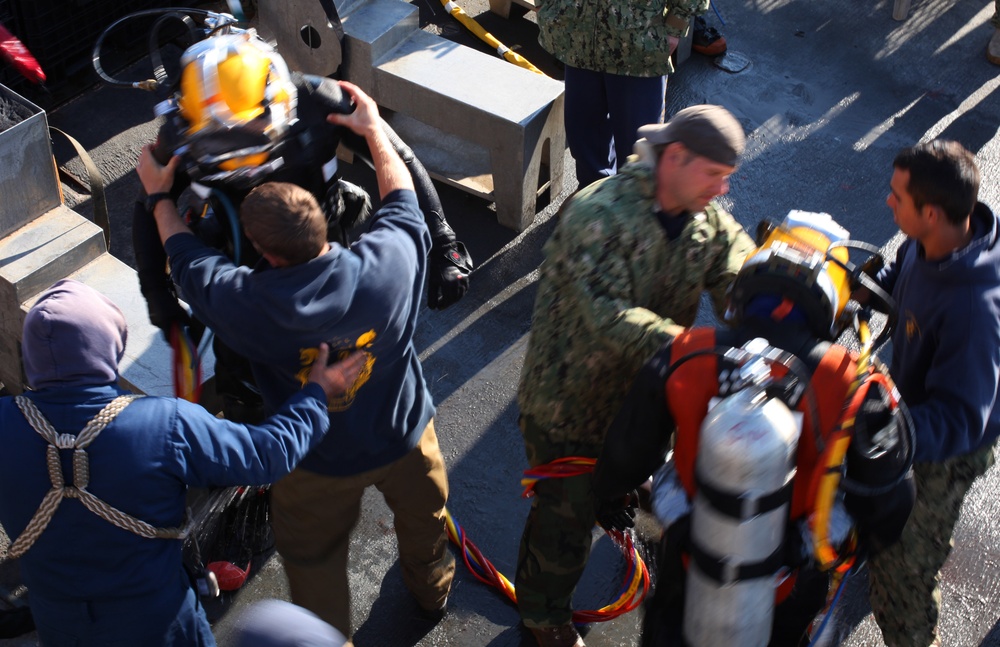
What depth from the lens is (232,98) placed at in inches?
117

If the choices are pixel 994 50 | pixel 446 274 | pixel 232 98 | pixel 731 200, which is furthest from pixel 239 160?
pixel 994 50

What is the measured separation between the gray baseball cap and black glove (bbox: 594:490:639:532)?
1055 mm

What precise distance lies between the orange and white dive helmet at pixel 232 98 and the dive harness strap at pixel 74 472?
0.88 meters

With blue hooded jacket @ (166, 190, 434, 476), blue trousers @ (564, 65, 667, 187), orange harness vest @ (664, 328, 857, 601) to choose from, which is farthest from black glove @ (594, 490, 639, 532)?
blue trousers @ (564, 65, 667, 187)

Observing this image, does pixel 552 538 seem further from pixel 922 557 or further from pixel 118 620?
pixel 118 620

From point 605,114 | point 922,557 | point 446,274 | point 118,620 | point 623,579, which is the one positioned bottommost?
point 623,579

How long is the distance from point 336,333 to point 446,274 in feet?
2.37

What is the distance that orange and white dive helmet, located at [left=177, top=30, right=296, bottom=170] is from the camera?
9.69 feet

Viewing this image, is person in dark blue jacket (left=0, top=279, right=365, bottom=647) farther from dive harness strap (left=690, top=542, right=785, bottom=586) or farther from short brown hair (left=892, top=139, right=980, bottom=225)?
short brown hair (left=892, top=139, right=980, bottom=225)

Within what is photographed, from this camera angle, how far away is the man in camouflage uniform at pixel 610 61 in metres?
4.93

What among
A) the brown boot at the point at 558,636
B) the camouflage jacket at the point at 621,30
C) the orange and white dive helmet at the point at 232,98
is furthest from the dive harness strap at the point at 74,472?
the camouflage jacket at the point at 621,30

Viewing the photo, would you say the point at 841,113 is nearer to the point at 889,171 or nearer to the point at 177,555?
the point at 889,171

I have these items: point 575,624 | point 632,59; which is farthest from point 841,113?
point 575,624

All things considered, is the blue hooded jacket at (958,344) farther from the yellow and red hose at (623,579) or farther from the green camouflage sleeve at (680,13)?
the green camouflage sleeve at (680,13)
